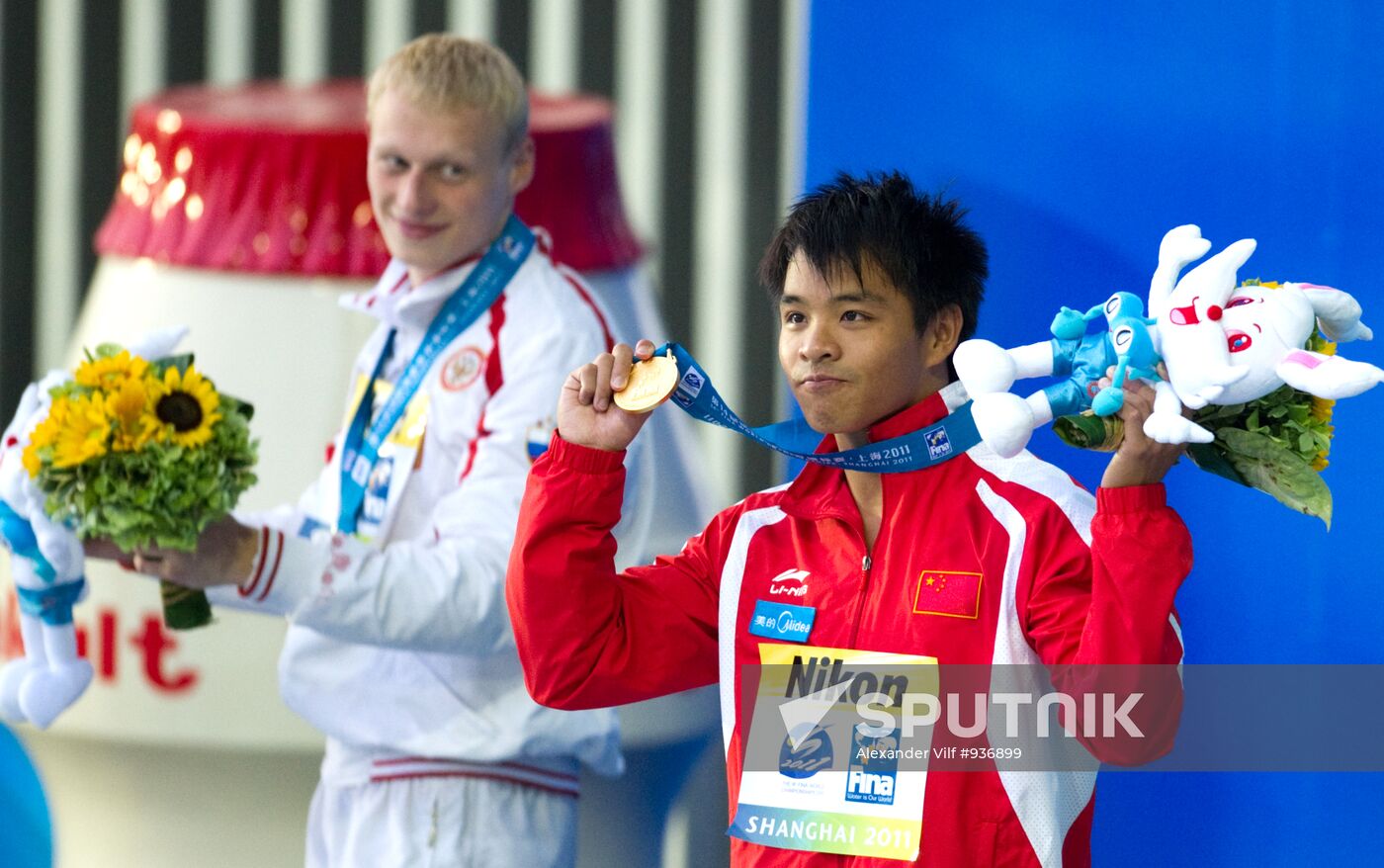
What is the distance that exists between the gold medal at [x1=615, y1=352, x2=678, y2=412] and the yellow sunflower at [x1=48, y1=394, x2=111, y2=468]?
73 cm

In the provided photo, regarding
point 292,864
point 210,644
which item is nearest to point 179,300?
point 210,644

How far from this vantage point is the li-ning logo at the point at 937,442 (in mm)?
1999

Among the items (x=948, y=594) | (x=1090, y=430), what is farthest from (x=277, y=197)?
(x=1090, y=430)

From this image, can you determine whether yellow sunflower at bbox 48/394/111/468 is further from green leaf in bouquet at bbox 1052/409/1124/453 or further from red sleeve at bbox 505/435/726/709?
green leaf in bouquet at bbox 1052/409/1124/453

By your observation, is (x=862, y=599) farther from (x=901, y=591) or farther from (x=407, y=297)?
(x=407, y=297)

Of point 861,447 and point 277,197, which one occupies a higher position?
point 277,197

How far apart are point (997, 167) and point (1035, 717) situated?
3.25 feet

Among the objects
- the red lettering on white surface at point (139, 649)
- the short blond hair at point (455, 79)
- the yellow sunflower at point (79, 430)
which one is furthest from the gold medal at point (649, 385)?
the red lettering on white surface at point (139, 649)

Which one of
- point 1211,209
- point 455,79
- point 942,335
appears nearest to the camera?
point 942,335

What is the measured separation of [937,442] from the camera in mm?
2002

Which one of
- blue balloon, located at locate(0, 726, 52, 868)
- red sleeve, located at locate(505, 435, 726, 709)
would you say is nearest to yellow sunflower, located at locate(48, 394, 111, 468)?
red sleeve, located at locate(505, 435, 726, 709)

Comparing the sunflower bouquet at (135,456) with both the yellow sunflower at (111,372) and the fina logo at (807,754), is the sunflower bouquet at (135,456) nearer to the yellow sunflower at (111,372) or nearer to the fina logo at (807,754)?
the yellow sunflower at (111,372)

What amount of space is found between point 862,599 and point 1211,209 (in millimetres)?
724

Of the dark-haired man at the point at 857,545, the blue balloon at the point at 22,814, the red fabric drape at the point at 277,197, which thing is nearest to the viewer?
the dark-haired man at the point at 857,545
